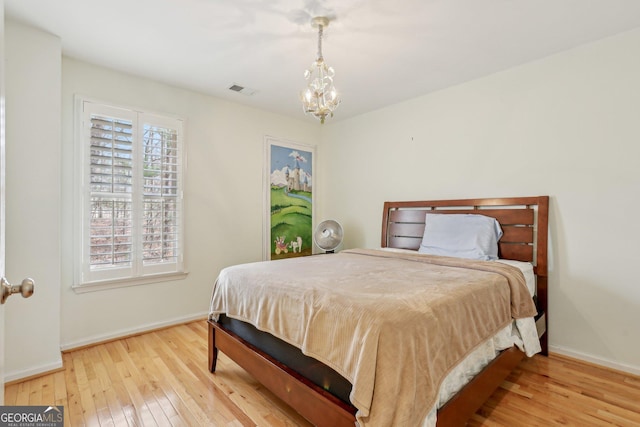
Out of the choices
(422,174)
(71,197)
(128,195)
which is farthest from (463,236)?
(71,197)

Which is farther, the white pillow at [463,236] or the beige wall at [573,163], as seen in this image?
the white pillow at [463,236]

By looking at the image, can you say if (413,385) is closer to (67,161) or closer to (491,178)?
(491,178)

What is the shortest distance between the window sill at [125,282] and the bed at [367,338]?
123 cm

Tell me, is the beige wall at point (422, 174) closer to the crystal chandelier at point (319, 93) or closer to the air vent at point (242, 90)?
the air vent at point (242, 90)

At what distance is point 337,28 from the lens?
2.29 m

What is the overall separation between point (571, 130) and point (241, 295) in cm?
295

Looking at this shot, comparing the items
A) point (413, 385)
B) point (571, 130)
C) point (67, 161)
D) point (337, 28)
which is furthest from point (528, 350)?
point (67, 161)

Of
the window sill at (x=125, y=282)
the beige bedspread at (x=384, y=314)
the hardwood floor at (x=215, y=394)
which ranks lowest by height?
the hardwood floor at (x=215, y=394)

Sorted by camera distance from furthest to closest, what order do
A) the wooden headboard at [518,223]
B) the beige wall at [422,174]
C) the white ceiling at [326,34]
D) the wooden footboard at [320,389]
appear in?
the wooden headboard at [518,223]
the beige wall at [422,174]
the white ceiling at [326,34]
the wooden footboard at [320,389]

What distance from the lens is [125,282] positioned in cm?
299

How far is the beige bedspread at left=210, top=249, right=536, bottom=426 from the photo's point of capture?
1.22 meters

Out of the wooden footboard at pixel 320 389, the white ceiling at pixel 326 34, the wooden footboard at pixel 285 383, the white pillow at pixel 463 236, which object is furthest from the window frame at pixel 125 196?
the white pillow at pixel 463 236

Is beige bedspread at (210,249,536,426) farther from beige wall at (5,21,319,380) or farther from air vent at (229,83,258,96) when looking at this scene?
air vent at (229,83,258,96)

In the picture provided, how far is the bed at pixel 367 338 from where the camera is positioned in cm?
124
